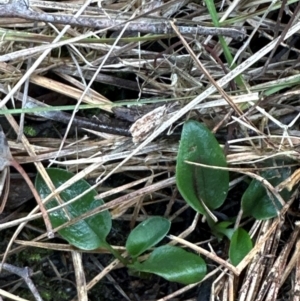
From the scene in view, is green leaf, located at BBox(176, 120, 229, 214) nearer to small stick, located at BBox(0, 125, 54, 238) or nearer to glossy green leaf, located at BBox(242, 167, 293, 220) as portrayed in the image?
glossy green leaf, located at BBox(242, 167, 293, 220)

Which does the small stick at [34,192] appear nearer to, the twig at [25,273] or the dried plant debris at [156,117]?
the dried plant debris at [156,117]

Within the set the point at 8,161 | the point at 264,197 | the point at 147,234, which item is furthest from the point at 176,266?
the point at 8,161

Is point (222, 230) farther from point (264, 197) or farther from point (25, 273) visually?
point (25, 273)

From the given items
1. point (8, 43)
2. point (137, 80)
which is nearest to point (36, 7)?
point (8, 43)

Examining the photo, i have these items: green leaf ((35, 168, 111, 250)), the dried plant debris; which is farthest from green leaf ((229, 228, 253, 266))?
green leaf ((35, 168, 111, 250))

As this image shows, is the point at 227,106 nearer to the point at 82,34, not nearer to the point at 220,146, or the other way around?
the point at 220,146

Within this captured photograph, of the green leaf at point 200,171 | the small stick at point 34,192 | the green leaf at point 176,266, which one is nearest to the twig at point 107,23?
the green leaf at point 200,171

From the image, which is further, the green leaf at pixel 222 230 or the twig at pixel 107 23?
the green leaf at pixel 222 230
